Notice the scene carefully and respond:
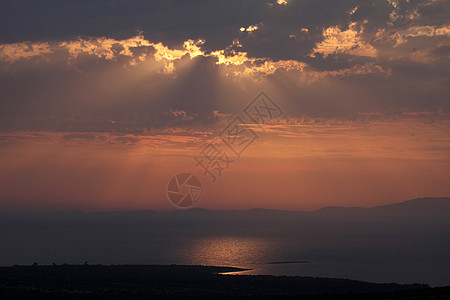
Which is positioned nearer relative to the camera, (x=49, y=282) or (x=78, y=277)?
(x=49, y=282)

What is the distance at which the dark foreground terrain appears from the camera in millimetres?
54594

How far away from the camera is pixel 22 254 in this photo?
14225cm

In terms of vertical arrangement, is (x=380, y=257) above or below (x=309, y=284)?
above

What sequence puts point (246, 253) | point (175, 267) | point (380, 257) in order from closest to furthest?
1. point (175, 267)
2. point (380, 257)
3. point (246, 253)


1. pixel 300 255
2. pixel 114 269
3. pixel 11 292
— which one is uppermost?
pixel 300 255

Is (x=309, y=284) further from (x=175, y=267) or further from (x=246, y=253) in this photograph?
(x=246, y=253)

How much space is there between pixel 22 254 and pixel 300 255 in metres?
80.6

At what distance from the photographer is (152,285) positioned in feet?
213

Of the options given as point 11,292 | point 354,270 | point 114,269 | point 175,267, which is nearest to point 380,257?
point 354,270

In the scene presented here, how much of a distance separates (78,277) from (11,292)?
53.0 ft

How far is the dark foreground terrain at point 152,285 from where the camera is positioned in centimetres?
5459

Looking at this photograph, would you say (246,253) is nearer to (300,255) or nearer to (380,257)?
(300,255)

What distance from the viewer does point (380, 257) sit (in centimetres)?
13888

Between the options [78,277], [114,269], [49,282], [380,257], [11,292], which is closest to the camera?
[11,292]
